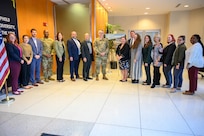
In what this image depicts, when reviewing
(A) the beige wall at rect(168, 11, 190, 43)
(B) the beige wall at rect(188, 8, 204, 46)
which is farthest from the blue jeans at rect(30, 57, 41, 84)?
(B) the beige wall at rect(188, 8, 204, 46)

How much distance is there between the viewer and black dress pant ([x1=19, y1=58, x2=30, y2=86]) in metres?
3.97

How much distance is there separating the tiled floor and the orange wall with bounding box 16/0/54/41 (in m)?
2.03

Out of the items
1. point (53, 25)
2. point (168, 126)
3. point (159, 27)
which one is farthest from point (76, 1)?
point (159, 27)

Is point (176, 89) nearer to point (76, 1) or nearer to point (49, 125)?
point (49, 125)

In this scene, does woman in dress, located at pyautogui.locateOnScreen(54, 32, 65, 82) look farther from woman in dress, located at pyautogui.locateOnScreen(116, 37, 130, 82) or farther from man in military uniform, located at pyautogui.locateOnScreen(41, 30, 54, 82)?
woman in dress, located at pyautogui.locateOnScreen(116, 37, 130, 82)

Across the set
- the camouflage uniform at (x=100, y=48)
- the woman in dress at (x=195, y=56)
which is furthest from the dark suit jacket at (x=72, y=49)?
the woman in dress at (x=195, y=56)

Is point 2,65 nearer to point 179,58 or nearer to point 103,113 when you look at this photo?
point 103,113

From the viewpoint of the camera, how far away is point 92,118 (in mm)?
2467

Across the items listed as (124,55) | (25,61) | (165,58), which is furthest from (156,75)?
(25,61)

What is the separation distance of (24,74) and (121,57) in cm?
288

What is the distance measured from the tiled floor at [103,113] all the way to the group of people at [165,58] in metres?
0.41

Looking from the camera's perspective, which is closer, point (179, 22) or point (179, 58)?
point (179, 58)

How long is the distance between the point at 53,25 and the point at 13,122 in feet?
14.2

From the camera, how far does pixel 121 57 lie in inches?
182
